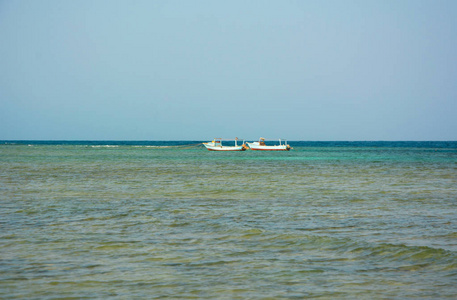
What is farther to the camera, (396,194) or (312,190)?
(312,190)

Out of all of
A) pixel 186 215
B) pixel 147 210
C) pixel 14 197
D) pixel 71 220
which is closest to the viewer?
pixel 71 220

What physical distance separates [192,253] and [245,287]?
2.14m

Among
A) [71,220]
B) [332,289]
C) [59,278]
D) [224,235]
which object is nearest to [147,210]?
[71,220]

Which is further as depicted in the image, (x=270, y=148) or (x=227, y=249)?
(x=270, y=148)

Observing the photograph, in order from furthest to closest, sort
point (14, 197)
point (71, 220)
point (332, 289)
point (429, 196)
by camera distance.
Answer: point (429, 196) < point (14, 197) < point (71, 220) < point (332, 289)

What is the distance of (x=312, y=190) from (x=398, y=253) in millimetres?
12819

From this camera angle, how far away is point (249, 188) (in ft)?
75.4

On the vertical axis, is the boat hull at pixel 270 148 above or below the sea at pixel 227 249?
above

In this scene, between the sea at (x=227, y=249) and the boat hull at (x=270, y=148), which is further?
the boat hull at (x=270, y=148)

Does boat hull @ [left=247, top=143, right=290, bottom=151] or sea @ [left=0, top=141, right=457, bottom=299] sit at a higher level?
boat hull @ [left=247, top=143, right=290, bottom=151]

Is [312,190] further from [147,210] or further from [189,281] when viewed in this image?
[189,281]

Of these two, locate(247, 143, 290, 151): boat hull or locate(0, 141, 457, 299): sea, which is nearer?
locate(0, 141, 457, 299): sea

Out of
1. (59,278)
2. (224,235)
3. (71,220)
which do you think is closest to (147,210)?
(71,220)

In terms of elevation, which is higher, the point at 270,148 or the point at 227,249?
the point at 270,148
